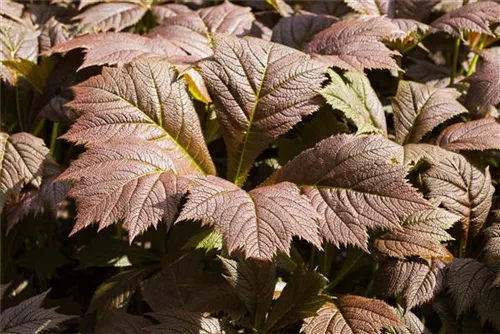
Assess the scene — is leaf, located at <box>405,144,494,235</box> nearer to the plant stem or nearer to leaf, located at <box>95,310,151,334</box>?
the plant stem

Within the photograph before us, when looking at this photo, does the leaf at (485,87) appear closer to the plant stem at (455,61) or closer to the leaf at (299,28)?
the plant stem at (455,61)

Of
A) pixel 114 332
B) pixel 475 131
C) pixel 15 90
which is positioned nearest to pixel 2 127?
pixel 15 90

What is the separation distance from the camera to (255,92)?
1.65 metres

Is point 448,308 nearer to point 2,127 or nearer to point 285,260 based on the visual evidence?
point 285,260

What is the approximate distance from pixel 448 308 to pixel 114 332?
86cm

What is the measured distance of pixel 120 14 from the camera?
2186mm

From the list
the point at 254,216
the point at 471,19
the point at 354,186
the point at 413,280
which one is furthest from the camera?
the point at 471,19

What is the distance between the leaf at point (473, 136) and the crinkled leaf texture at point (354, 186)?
0.93 ft

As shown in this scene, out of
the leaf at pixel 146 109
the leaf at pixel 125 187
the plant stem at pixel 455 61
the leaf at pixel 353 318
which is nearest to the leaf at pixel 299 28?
the plant stem at pixel 455 61

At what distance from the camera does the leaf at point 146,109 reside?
1609mm

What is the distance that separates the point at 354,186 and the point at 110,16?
45.6 inches

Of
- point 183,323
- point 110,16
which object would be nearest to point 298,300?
point 183,323

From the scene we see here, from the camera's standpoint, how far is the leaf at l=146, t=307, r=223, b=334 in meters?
1.49

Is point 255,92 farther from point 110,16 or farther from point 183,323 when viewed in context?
point 110,16
